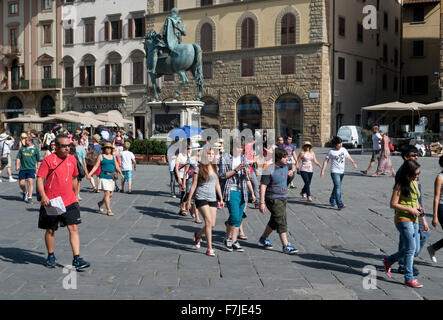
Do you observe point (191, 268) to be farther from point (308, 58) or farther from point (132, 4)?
point (132, 4)

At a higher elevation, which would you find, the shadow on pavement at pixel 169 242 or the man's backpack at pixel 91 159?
the man's backpack at pixel 91 159

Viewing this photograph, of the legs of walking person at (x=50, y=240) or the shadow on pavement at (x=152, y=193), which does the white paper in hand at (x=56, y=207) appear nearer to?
the legs of walking person at (x=50, y=240)

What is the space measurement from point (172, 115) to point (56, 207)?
14.4 metres

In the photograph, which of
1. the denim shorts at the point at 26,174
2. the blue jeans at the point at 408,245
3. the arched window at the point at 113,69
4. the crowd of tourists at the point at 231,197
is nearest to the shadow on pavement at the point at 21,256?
the crowd of tourists at the point at 231,197

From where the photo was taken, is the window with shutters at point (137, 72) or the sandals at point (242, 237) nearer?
the sandals at point (242, 237)

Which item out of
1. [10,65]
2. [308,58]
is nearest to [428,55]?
[308,58]

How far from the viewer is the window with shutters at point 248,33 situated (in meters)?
36.4

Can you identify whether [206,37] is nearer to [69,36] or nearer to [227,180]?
[69,36]

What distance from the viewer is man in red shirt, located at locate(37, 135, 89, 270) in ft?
22.0

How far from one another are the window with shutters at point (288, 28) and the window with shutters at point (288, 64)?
37.4 inches

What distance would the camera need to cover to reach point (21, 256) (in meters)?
7.50

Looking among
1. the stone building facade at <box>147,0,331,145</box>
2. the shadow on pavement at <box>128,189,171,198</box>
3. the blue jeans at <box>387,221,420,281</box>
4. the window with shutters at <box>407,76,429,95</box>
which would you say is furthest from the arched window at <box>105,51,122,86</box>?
the blue jeans at <box>387,221,420,281</box>

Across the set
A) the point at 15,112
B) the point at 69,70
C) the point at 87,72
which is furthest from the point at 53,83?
the point at 15,112
